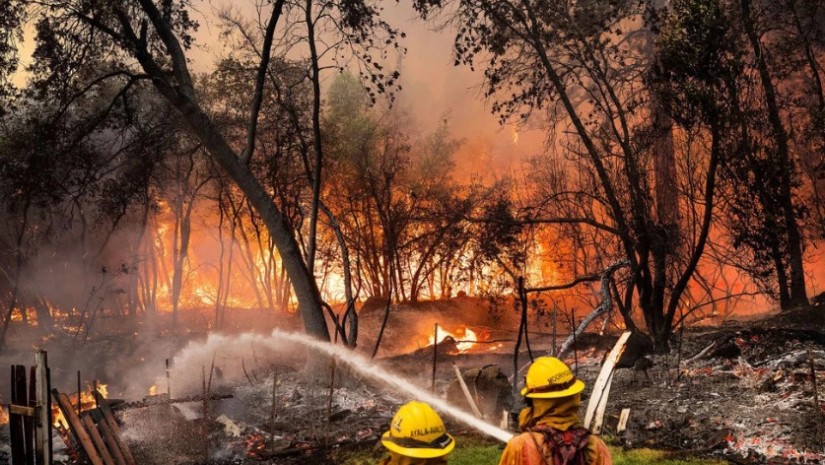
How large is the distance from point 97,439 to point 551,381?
6.83 metres

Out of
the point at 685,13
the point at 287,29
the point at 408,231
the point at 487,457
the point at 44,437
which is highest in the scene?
the point at 287,29

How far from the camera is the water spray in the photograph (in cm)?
1079

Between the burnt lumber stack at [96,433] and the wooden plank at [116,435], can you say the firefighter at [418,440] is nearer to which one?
the burnt lumber stack at [96,433]

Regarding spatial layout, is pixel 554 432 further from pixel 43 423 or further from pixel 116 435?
pixel 116 435

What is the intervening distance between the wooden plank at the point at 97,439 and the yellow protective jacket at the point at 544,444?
254 inches

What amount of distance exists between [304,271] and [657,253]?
7.68 m

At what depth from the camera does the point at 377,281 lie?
30500 mm

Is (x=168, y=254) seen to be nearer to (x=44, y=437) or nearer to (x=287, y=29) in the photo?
(x=287, y=29)

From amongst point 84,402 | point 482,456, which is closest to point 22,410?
point 482,456

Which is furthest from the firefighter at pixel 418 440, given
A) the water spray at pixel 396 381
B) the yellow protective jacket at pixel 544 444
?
the water spray at pixel 396 381

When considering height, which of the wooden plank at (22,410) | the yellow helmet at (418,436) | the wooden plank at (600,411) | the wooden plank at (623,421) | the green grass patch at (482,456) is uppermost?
the yellow helmet at (418,436)

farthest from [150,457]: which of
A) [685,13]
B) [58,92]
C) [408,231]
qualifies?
[408,231]

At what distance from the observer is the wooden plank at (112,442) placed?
343 inches

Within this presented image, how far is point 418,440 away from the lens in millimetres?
3121
